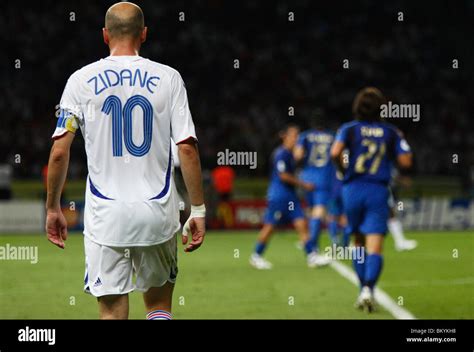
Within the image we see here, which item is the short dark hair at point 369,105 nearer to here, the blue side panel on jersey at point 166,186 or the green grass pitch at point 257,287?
the green grass pitch at point 257,287

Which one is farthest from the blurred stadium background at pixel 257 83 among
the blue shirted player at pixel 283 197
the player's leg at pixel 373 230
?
the player's leg at pixel 373 230

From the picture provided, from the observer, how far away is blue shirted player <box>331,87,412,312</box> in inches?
364

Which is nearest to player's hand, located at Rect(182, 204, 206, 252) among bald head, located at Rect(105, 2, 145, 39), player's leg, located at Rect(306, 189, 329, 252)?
bald head, located at Rect(105, 2, 145, 39)

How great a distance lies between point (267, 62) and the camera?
115 ft

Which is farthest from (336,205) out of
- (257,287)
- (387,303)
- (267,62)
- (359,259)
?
(267,62)

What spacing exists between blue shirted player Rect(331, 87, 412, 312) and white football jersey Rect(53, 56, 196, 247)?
4.34 m

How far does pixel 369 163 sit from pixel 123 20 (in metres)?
4.70

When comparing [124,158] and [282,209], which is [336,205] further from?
[124,158]

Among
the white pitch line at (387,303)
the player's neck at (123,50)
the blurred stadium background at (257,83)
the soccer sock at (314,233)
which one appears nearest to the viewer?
the player's neck at (123,50)

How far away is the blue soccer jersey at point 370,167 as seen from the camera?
928 centimetres

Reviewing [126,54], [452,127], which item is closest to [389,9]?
[452,127]

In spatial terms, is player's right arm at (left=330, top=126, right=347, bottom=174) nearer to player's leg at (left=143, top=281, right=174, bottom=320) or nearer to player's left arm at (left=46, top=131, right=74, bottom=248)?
player's leg at (left=143, top=281, right=174, bottom=320)

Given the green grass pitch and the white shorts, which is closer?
the white shorts
